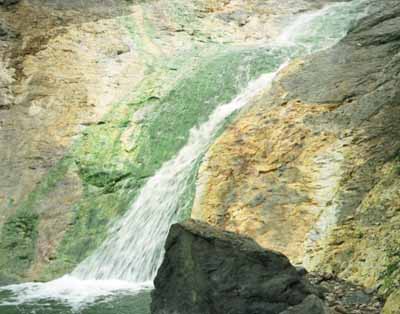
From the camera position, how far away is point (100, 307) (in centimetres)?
811

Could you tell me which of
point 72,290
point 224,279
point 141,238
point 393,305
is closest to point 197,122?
point 141,238

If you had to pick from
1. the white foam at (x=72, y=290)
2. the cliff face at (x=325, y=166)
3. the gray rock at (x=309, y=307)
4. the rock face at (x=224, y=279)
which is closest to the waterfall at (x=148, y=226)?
the white foam at (x=72, y=290)

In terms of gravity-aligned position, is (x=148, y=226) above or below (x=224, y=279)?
above

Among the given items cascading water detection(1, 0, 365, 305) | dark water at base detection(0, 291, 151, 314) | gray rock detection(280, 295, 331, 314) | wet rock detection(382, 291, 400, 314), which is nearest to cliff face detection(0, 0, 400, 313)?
cascading water detection(1, 0, 365, 305)

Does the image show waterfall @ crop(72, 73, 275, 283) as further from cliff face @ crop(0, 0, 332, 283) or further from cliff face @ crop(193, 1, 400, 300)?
cliff face @ crop(193, 1, 400, 300)

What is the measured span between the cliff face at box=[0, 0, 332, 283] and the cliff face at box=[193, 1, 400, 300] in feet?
6.93

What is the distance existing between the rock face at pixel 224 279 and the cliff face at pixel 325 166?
1.39 m

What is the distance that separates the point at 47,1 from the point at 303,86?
29.0 ft

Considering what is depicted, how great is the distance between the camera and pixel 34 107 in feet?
44.7

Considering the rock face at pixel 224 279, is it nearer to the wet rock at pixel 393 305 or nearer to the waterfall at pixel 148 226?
the wet rock at pixel 393 305

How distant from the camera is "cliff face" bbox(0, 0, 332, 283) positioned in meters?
11.1

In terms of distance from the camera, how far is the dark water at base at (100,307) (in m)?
7.89

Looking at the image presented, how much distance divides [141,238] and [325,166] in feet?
10.2

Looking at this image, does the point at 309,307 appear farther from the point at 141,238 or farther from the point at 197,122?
the point at 197,122
